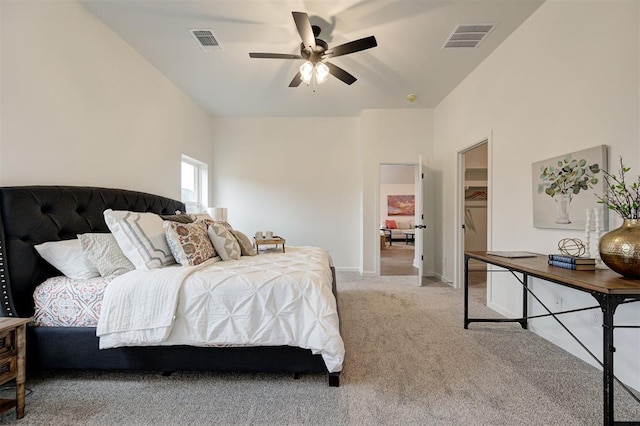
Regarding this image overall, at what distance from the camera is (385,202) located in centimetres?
1048

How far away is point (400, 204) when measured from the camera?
410 inches

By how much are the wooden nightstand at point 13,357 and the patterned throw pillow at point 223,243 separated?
1.17 metres

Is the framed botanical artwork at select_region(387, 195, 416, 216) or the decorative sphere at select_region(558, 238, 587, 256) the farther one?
the framed botanical artwork at select_region(387, 195, 416, 216)

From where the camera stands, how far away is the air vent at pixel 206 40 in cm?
269

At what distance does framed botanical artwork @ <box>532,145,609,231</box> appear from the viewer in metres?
1.91

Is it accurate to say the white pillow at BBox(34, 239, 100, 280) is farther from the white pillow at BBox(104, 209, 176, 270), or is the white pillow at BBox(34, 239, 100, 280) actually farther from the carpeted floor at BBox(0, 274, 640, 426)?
the carpeted floor at BBox(0, 274, 640, 426)

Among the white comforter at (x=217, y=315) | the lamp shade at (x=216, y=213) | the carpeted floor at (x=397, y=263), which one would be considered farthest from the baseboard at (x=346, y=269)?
the white comforter at (x=217, y=315)

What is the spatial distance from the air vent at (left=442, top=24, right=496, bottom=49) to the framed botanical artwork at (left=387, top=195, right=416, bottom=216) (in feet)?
25.3

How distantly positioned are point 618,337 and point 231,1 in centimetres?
365

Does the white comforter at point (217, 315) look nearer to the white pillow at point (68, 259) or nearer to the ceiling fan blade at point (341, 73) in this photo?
the white pillow at point (68, 259)

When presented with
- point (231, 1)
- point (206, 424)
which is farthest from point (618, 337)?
point (231, 1)

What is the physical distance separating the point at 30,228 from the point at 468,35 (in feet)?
12.7

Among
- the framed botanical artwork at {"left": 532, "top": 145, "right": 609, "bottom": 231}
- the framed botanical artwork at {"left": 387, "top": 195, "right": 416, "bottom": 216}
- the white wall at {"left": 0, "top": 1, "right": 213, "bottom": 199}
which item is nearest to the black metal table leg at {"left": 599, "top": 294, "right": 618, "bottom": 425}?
the framed botanical artwork at {"left": 532, "top": 145, "right": 609, "bottom": 231}

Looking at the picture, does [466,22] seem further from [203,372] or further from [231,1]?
[203,372]
